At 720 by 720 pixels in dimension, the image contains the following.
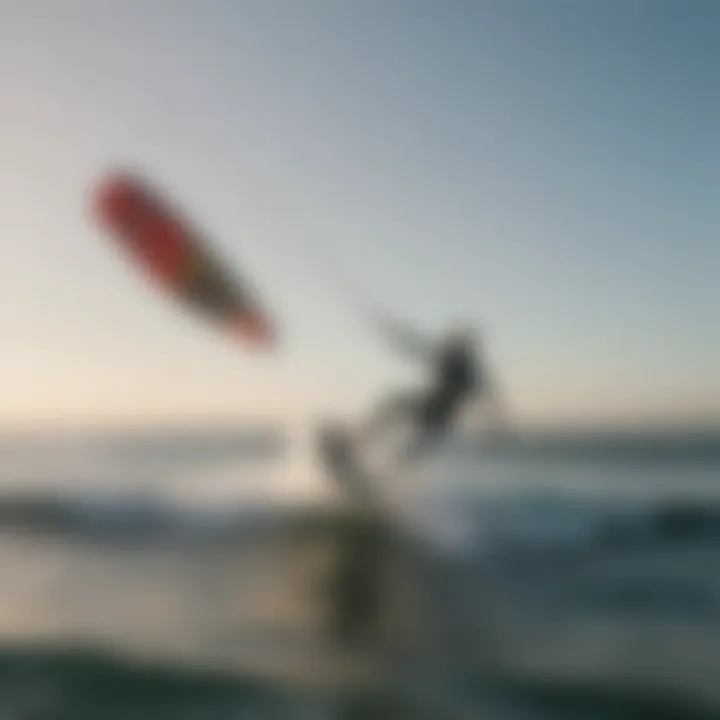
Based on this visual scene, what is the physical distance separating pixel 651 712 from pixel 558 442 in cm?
43

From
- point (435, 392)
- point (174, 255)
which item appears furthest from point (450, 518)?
point (174, 255)

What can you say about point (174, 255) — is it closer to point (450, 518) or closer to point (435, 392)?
point (435, 392)

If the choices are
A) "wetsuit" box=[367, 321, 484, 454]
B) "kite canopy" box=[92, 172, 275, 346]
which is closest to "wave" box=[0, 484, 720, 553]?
"wetsuit" box=[367, 321, 484, 454]

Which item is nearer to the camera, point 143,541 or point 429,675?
point 429,675

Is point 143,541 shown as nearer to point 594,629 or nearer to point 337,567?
point 337,567

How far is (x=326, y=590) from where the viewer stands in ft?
5.08

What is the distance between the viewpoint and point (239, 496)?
1.66 metres

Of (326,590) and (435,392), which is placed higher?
(435,392)

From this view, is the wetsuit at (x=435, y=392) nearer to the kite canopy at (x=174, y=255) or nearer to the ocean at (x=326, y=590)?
the ocean at (x=326, y=590)

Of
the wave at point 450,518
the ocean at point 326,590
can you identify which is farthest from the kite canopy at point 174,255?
the wave at point 450,518

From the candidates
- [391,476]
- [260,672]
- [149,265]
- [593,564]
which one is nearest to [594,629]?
[593,564]

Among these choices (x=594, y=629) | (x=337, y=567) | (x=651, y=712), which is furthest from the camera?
(x=337, y=567)

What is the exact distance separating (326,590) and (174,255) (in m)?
0.60

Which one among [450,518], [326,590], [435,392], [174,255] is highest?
[174,255]
